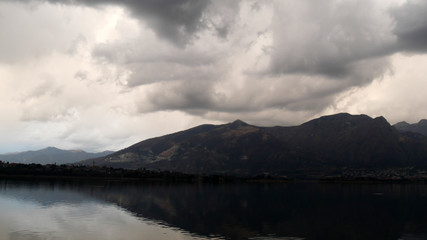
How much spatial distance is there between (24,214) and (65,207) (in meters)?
23.3

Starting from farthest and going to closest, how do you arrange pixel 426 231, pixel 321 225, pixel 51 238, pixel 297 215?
pixel 297 215, pixel 321 225, pixel 426 231, pixel 51 238

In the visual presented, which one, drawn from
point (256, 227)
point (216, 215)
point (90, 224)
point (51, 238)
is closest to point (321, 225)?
point (256, 227)

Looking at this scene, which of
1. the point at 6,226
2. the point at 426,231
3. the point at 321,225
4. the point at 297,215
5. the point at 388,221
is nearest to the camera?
the point at 6,226

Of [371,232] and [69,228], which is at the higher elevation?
[69,228]

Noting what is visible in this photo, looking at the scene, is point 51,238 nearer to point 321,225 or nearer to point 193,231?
point 193,231

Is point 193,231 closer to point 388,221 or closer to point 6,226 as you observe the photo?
point 6,226

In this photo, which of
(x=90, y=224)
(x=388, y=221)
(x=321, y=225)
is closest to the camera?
(x=90, y=224)

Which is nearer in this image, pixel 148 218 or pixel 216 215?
pixel 148 218

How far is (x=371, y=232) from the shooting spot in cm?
10494

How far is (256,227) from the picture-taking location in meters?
107

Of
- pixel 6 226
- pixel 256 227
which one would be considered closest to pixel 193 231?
pixel 256 227

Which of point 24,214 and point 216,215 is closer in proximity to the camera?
point 24,214

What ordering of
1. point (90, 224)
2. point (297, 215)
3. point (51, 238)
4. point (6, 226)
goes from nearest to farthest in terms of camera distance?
point (51, 238) < point (6, 226) < point (90, 224) < point (297, 215)

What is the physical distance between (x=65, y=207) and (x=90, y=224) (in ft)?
143
